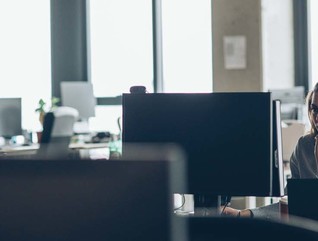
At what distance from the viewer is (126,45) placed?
7.28m

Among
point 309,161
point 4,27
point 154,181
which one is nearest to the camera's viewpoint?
Result: point 154,181

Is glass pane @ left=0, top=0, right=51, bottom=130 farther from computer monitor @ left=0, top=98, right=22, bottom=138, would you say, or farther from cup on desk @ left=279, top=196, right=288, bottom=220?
cup on desk @ left=279, top=196, right=288, bottom=220

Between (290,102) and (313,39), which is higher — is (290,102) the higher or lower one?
the lower one

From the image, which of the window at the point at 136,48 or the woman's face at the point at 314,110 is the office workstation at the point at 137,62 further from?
the woman's face at the point at 314,110

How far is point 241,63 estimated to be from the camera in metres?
5.51

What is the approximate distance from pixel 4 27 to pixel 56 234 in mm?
6968

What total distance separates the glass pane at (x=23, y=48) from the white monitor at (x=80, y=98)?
647mm

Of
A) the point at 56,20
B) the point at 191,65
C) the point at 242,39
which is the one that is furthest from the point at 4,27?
the point at 242,39

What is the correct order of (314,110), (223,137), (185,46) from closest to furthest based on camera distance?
(223,137) < (314,110) < (185,46)

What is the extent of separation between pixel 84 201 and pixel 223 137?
1454mm

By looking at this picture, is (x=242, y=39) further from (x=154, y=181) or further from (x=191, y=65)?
(x=154, y=181)

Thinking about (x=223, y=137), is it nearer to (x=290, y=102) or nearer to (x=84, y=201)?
(x=84, y=201)

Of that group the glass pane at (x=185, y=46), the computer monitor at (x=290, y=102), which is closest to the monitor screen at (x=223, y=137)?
the computer monitor at (x=290, y=102)

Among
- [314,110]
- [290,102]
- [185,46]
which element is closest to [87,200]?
[314,110]
